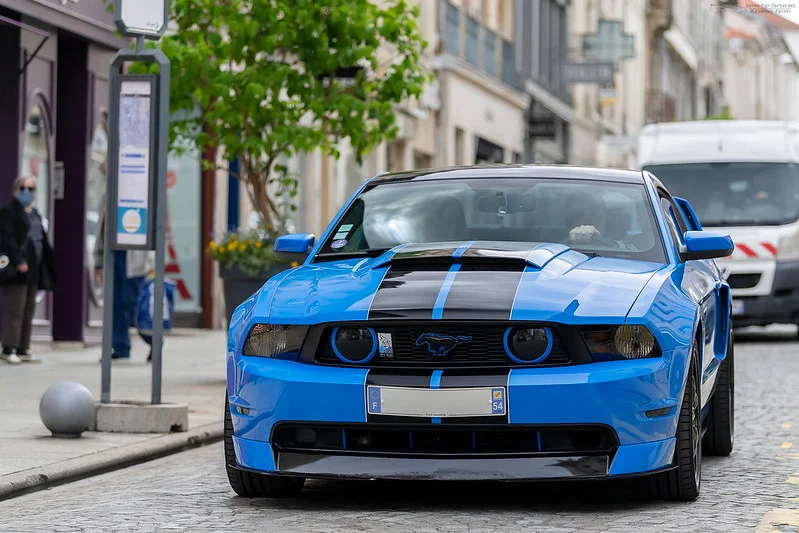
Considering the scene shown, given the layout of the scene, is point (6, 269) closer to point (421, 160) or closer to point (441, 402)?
point (441, 402)

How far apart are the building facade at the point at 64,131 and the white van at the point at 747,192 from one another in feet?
22.2

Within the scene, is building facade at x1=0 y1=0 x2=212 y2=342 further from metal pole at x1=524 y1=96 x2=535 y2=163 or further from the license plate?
metal pole at x1=524 y1=96 x2=535 y2=163

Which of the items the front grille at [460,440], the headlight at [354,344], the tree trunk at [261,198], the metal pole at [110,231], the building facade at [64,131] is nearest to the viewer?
the front grille at [460,440]

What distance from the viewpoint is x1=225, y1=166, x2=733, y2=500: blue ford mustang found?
21.8 feet

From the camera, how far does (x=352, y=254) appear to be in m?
8.00

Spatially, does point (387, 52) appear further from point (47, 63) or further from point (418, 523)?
point (418, 523)

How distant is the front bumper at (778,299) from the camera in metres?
21.2

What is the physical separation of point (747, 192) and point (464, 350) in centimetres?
1549

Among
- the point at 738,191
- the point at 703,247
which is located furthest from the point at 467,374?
the point at 738,191

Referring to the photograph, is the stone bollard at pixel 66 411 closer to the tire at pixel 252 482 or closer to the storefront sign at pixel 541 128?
the tire at pixel 252 482

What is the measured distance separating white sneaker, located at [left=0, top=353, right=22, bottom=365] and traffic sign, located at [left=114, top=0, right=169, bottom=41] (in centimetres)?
633

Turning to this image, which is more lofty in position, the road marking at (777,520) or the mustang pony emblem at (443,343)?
the mustang pony emblem at (443,343)

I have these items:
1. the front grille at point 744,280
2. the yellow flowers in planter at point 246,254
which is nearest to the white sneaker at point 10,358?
the yellow flowers in planter at point 246,254

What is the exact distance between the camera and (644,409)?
6707 mm
